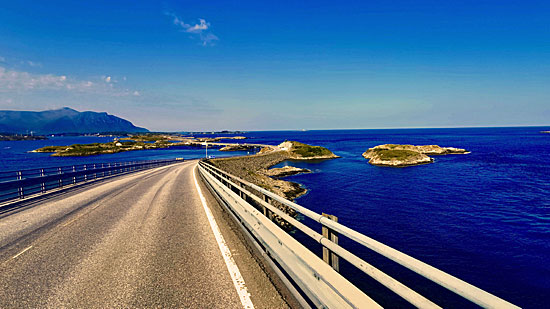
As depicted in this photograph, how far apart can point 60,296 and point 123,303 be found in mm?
1206

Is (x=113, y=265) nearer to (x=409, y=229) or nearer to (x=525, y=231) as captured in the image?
(x=409, y=229)

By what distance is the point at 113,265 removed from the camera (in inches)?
227

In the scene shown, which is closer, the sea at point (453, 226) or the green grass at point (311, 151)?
the sea at point (453, 226)

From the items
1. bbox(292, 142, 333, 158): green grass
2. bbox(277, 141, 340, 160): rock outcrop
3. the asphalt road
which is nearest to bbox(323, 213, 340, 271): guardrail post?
the asphalt road

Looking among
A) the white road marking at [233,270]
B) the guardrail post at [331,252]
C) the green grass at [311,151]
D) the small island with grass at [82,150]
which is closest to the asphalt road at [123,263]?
the white road marking at [233,270]

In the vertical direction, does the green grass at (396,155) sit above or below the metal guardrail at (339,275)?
below

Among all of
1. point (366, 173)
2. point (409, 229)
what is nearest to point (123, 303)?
point (409, 229)

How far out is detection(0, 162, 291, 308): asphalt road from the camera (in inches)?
177

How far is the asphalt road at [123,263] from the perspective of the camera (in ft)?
14.7

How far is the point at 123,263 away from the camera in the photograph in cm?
587

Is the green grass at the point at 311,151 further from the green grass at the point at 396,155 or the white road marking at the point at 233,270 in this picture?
the white road marking at the point at 233,270

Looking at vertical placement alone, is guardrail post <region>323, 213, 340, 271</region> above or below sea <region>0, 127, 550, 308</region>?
above

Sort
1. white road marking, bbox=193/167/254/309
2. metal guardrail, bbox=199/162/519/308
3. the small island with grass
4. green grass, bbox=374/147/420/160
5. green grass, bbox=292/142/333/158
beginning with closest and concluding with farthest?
1. metal guardrail, bbox=199/162/519/308
2. white road marking, bbox=193/167/254/309
3. green grass, bbox=374/147/420/160
4. green grass, bbox=292/142/333/158
5. the small island with grass

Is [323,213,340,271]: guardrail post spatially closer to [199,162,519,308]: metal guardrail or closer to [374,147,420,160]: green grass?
[199,162,519,308]: metal guardrail
